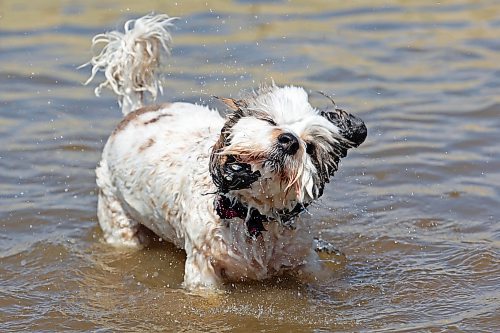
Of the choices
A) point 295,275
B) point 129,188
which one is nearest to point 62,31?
point 129,188

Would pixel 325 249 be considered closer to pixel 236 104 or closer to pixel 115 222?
pixel 115 222

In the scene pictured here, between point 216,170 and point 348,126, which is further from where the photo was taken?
point 348,126

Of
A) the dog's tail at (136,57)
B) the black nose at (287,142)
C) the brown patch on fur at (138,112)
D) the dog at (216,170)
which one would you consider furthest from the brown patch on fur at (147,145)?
the black nose at (287,142)

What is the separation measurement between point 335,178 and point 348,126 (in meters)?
3.28

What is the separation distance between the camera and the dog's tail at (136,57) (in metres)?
8.48

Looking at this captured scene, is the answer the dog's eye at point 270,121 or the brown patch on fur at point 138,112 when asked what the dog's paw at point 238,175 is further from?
the brown patch on fur at point 138,112

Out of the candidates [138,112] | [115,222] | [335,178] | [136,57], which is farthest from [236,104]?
[335,178]

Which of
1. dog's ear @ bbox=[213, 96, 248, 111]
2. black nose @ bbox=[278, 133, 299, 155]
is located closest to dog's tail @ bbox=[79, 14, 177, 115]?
A: dog's ear @ bbox=[213, 96, 248, 111]

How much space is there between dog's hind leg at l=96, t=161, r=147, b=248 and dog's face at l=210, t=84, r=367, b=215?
2248 millimetres

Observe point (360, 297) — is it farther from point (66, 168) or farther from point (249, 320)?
point (66, 168)

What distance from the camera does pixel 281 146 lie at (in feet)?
18.2

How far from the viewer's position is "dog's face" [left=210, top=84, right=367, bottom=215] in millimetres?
5637

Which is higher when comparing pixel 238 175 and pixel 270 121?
pixel 270 121

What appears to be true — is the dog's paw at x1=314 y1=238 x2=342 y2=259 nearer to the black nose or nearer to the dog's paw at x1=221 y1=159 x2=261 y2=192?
the dog's paw at x1=221 y1=159 x2=261 y2=192
